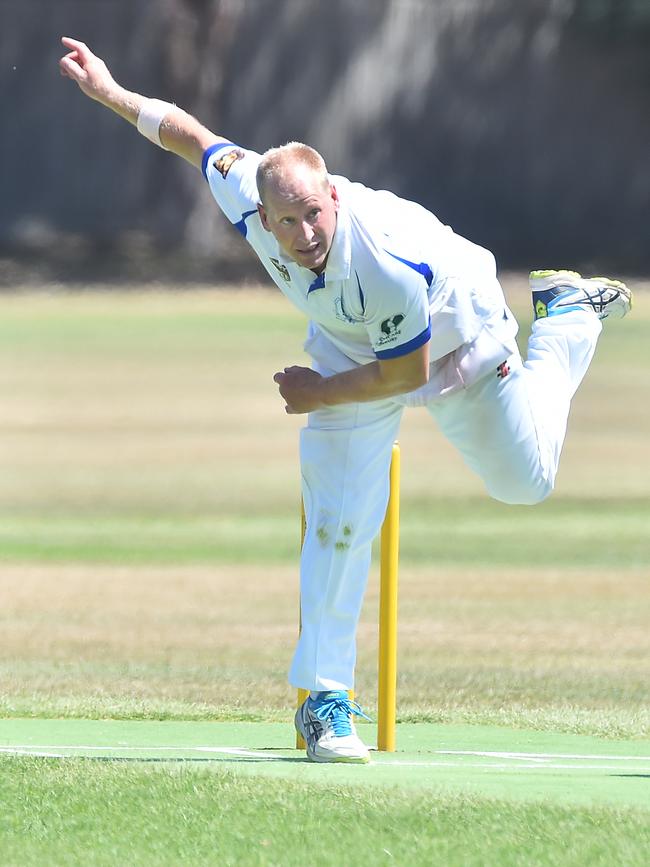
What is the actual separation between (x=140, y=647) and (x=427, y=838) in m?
5.40

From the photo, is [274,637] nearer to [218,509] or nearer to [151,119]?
[151,119]

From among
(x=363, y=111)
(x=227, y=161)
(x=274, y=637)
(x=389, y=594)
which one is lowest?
(x=274, y=637)

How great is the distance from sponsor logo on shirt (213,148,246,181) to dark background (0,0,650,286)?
2357 cm

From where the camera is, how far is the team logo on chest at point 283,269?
512 centimetres

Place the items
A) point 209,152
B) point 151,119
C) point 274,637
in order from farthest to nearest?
1. point 274,637
2. point 151,119
3. point 209,152

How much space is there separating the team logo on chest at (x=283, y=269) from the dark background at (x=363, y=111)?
2385cm

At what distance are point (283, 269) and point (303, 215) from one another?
1.10 ft

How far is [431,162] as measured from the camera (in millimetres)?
32156

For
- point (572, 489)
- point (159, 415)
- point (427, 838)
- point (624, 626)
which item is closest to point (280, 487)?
point (572, 489)

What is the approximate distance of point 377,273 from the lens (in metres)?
4.92

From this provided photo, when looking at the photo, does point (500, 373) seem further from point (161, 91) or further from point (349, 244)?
point (161, 91)

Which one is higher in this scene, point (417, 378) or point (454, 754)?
point (417, 378)

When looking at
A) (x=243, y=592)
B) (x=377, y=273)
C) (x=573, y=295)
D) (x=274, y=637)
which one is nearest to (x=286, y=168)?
(x=377, y=273)

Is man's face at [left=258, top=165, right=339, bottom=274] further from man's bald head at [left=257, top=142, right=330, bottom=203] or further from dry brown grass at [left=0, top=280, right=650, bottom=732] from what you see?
dry brown grass at [left=0, top=280, right=650, bottom=732]
